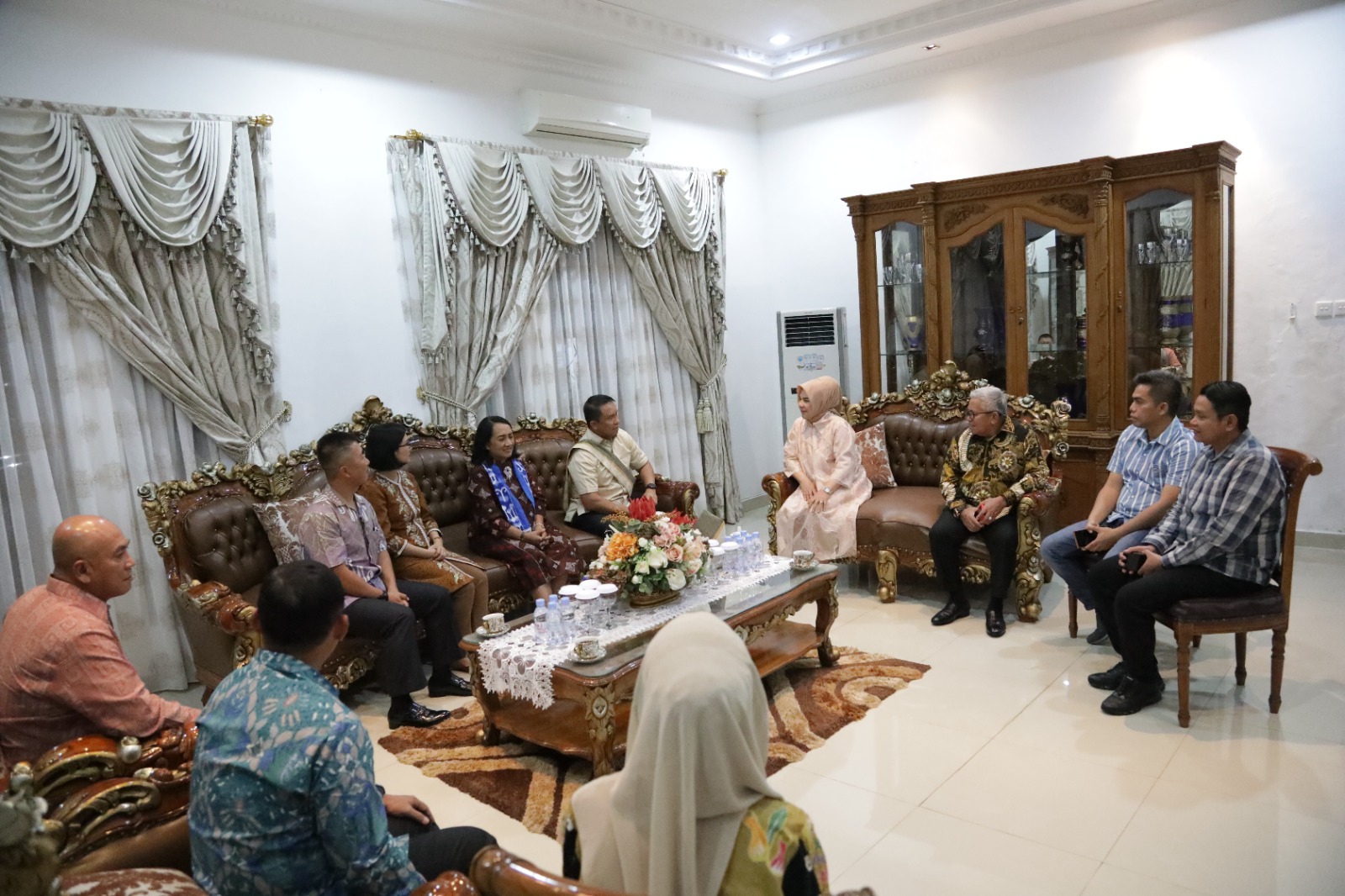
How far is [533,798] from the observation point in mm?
3018

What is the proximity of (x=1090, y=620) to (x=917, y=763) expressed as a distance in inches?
69.9

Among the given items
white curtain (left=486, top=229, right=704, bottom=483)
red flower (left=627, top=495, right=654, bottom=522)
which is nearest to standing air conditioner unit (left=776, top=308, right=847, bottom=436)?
white curtain (left=486, top=229, right=704, bottom=483)

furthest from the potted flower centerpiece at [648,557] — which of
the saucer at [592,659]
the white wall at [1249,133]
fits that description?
the white wall at [1249,133]

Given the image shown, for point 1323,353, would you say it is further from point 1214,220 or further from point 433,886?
point 433,886

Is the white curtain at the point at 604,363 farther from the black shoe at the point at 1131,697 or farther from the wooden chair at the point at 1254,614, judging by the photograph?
the wooden chair at the point at 1254,614

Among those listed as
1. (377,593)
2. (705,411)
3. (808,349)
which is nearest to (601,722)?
(377,593)

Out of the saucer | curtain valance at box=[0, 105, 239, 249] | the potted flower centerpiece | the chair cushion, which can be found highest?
curtain valance at box=[0, 105, 239, 249]

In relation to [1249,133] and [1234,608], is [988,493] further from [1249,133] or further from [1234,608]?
[1249,133]

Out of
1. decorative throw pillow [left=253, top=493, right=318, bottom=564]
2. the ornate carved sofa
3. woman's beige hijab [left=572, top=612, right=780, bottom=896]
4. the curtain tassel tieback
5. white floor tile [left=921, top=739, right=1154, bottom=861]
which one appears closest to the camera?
woman's beige hijab [left=572, top=612, right=780, bottom=896]

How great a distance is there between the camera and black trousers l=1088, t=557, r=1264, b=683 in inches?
125

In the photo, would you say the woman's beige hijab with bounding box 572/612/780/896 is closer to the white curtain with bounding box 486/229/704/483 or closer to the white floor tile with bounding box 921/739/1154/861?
the white floor tile with bounding box 921/739/1154/861

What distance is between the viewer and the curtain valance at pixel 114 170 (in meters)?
3.63

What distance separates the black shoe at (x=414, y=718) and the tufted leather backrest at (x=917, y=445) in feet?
9.99

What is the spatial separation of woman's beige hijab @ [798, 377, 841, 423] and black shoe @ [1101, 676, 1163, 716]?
91.1 inches
